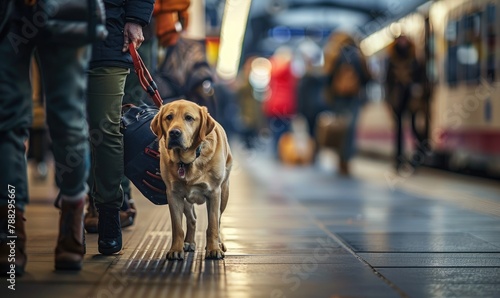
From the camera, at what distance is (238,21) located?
63.9 feet

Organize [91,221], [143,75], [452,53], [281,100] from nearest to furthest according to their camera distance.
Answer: [143,75] → [91,221] → [452,53] → [281,100]

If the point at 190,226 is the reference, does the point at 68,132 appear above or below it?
above

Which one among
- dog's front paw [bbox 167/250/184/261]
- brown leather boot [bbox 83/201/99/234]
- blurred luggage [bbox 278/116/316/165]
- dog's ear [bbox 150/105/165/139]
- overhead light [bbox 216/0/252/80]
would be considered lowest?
blurred luggage [bbox 278/116/316/165]

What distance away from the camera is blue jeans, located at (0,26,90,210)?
472 centimetres

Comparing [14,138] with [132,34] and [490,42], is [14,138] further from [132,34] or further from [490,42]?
[490,42]

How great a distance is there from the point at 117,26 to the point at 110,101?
420 mm

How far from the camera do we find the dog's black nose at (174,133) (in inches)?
199

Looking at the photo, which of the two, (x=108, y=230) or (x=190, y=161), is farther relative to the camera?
(x=108, y=230)

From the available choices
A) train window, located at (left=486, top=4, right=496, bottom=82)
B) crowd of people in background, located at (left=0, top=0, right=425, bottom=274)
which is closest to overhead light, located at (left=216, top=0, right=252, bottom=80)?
train window, located at (left=486, top=4, right=496, bottom=82)

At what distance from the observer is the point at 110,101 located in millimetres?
5395

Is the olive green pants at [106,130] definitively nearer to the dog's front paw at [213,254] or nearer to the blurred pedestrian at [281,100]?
the dog's front paw at [213,254]

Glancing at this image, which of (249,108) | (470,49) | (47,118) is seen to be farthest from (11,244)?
(249,108)

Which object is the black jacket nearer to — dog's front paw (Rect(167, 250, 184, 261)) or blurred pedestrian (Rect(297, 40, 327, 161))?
dog's front paw (Rect(167, 250, 184, 261))

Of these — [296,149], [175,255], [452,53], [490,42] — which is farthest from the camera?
[296,149]
